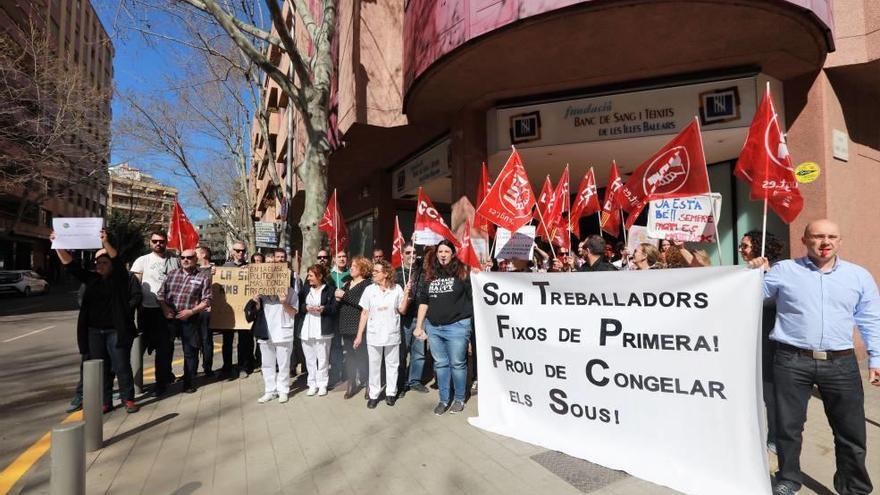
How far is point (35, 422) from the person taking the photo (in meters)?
5.24

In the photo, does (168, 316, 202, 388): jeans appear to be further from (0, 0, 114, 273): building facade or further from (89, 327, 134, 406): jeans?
(0, 0, 114, 273): building facade

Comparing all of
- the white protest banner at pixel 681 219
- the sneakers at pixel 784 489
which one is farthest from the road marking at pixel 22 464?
the white protest banner at pixel 681 219

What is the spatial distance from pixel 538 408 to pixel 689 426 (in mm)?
1208

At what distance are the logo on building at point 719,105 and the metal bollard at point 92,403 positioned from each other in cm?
848

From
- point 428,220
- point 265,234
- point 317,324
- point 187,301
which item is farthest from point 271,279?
point 265,234

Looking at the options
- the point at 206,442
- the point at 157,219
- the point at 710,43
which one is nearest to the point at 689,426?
the point at 206,442

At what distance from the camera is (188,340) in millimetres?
6262

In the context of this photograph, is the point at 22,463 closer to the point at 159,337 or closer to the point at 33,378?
the point at 159,337

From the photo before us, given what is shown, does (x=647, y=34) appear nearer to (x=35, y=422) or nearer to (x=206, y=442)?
(x=206, y=442)

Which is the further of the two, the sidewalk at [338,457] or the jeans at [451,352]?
the jeans at [451,352]

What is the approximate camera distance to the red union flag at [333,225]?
23.2ft

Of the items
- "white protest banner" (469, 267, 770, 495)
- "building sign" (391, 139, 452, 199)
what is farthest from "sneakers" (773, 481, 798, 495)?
"building sign" (391, 139, 452, 199)

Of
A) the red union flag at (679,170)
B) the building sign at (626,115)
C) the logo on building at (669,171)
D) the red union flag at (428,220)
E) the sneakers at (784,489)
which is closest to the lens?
the sneakers at (784,489)

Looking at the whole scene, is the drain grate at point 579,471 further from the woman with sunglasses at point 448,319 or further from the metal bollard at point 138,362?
the metal bollard at point 138,362
